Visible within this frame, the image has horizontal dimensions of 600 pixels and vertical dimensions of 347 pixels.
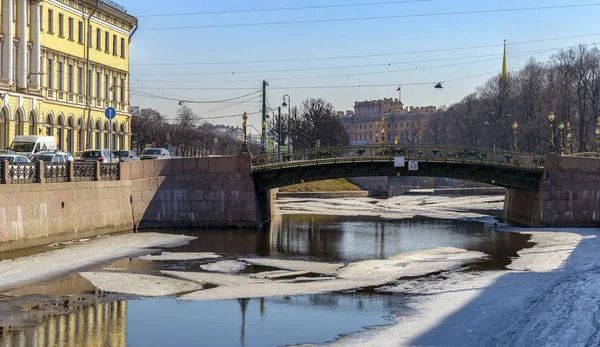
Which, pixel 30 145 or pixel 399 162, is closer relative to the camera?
pixel 399 162

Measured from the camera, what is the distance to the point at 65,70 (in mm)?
69125

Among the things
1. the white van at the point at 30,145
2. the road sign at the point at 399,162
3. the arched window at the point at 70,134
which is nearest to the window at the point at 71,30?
the arched window at the point at 70,134

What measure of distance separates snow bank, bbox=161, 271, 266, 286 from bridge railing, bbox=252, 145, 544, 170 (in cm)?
2124

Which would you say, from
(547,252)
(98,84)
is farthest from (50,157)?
(98,84)

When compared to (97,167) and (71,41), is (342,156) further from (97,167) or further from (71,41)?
(71,41)

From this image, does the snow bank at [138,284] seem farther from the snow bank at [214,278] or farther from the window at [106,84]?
the window at [106,84]

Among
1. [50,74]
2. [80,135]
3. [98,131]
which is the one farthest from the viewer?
[98,131]

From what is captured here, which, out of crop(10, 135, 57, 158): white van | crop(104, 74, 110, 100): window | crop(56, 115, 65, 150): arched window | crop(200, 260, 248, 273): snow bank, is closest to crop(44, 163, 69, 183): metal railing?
crop(200, 260, 248, 273): snow bank

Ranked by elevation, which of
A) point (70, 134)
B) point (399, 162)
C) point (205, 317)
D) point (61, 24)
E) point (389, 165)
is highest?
point (61, 24)

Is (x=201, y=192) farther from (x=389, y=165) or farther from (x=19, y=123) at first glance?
(x=19, y=123)

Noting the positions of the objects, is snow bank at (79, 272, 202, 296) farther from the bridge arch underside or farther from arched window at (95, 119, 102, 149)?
arched window at (95, 119, 102, 149)

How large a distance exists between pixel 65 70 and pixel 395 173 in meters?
29.7

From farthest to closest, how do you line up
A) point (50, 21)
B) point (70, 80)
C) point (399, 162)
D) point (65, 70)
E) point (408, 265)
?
point (70, 80)
point (65, 70)
point (50, 21)
point (399, 162)
point (408, 265)

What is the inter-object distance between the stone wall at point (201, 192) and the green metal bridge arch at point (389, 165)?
1557 millimetres
